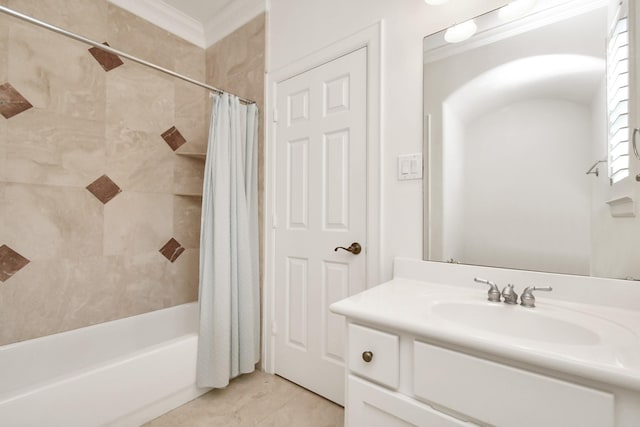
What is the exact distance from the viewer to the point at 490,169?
116 centimetres

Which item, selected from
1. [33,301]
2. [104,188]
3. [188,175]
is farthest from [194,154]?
Answer: [33,301]

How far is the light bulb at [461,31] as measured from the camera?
46.6 inches

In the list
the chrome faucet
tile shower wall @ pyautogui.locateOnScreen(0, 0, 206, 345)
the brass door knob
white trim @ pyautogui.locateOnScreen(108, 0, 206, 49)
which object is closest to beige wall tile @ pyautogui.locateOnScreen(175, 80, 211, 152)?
tile shower wall @ pyautogui.locateOnScreen(0, 0, 206, 345)

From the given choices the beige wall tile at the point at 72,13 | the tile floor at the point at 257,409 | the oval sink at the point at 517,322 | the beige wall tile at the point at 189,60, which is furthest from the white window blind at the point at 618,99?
the beige wall tile at the point at 72,13

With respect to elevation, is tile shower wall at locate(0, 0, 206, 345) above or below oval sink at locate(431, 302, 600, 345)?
above

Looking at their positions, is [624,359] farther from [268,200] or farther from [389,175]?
[268,200]

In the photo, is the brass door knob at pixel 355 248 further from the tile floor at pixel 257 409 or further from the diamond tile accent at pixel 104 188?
the diamond tile accent at pixel 104 188

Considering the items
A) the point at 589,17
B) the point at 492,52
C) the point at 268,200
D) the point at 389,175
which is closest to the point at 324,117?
the point at 389,175

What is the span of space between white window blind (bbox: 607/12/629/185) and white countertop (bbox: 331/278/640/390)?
0.47 m

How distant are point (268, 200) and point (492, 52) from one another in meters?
1.47

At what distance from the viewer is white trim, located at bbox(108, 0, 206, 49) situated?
6.66 ft

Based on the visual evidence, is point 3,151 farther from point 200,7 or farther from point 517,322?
point 517,322

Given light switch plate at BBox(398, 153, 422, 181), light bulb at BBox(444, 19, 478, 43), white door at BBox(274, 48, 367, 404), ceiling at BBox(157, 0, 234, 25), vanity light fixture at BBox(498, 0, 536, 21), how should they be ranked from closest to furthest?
vanity light fixture at BBox(498, 0, 536, 21) → light bulb at BBox(444, 19, 478, 43) → light switch plate at BBox(398, 153, 422, 181) → white door at BBox(274, 48, 367, 404) → ceiling at BBox(157, 0, 234, 25)

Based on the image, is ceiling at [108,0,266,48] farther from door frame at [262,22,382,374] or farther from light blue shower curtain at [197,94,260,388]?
light blue shower curtain at [197,94,260,388]
